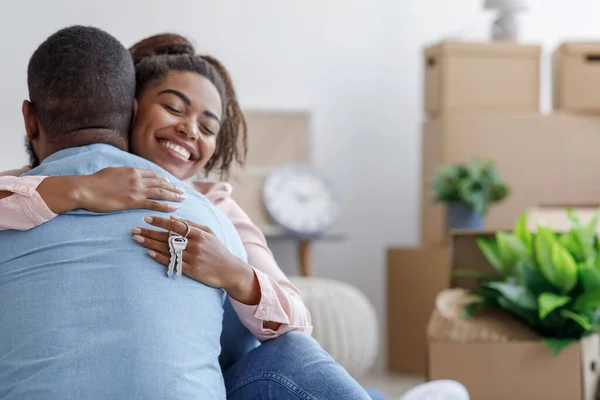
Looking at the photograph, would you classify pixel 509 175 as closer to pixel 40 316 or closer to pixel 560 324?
pixel 560 324

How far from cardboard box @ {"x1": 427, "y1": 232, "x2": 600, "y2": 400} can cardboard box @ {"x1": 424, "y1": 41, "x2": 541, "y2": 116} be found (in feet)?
4.70

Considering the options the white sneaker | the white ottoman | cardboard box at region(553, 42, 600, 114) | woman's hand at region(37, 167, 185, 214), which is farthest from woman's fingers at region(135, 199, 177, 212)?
cardboard box at region(553, 42, 600, 114)

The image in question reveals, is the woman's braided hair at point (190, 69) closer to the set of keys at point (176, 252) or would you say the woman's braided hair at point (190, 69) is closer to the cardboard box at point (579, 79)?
the set of keys at point (176, 252)

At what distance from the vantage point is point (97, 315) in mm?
941

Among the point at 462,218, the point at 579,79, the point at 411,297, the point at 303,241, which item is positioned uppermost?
the point at 579,79

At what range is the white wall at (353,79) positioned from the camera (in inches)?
154

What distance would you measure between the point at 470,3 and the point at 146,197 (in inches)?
132

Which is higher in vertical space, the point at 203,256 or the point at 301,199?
the point at 203,256

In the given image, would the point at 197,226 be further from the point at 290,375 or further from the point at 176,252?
the point at 290,375

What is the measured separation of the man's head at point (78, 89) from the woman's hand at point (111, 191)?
0.09 m

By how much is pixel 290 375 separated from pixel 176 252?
227mm

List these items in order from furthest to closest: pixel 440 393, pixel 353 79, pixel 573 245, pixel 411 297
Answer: pixel 353 79 → pixel 411 297 → pixel 573 245 → pixel 440 393

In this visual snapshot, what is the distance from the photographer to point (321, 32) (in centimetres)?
401

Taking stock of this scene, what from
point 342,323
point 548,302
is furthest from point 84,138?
point 342,323
